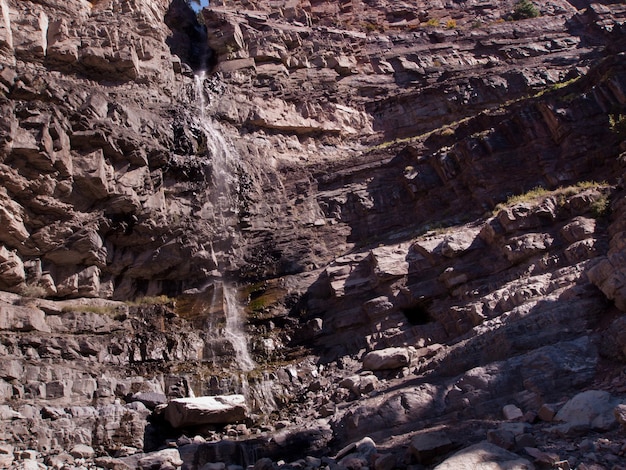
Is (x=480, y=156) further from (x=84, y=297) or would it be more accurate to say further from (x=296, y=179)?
(x=84, y=297)

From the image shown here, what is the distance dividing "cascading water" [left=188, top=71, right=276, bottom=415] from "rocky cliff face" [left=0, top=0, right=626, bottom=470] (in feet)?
0.32

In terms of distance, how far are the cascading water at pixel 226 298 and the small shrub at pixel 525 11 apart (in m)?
22.1

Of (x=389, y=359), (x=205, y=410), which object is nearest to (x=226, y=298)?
(x=205, y=410)

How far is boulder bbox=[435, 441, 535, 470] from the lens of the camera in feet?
23.5

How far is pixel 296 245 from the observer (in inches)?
869

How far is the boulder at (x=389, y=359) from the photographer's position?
15266mm

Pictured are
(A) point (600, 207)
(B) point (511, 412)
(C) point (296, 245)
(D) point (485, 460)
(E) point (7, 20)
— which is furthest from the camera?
(E) point (7, 20)

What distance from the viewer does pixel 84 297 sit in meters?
19.2

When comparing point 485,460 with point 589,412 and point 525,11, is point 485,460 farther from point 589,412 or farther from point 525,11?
point 525,11

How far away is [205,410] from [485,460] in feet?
30.4

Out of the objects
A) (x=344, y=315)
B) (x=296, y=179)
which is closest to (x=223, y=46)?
(x=296, y=179)

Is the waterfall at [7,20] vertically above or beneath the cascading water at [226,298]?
above

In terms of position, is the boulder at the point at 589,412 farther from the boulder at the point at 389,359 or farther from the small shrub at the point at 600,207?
→ the small shrub at the point at 600,207

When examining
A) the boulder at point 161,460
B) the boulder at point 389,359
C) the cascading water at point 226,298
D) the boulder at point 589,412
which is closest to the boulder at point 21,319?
the cascading water at point 226,298
